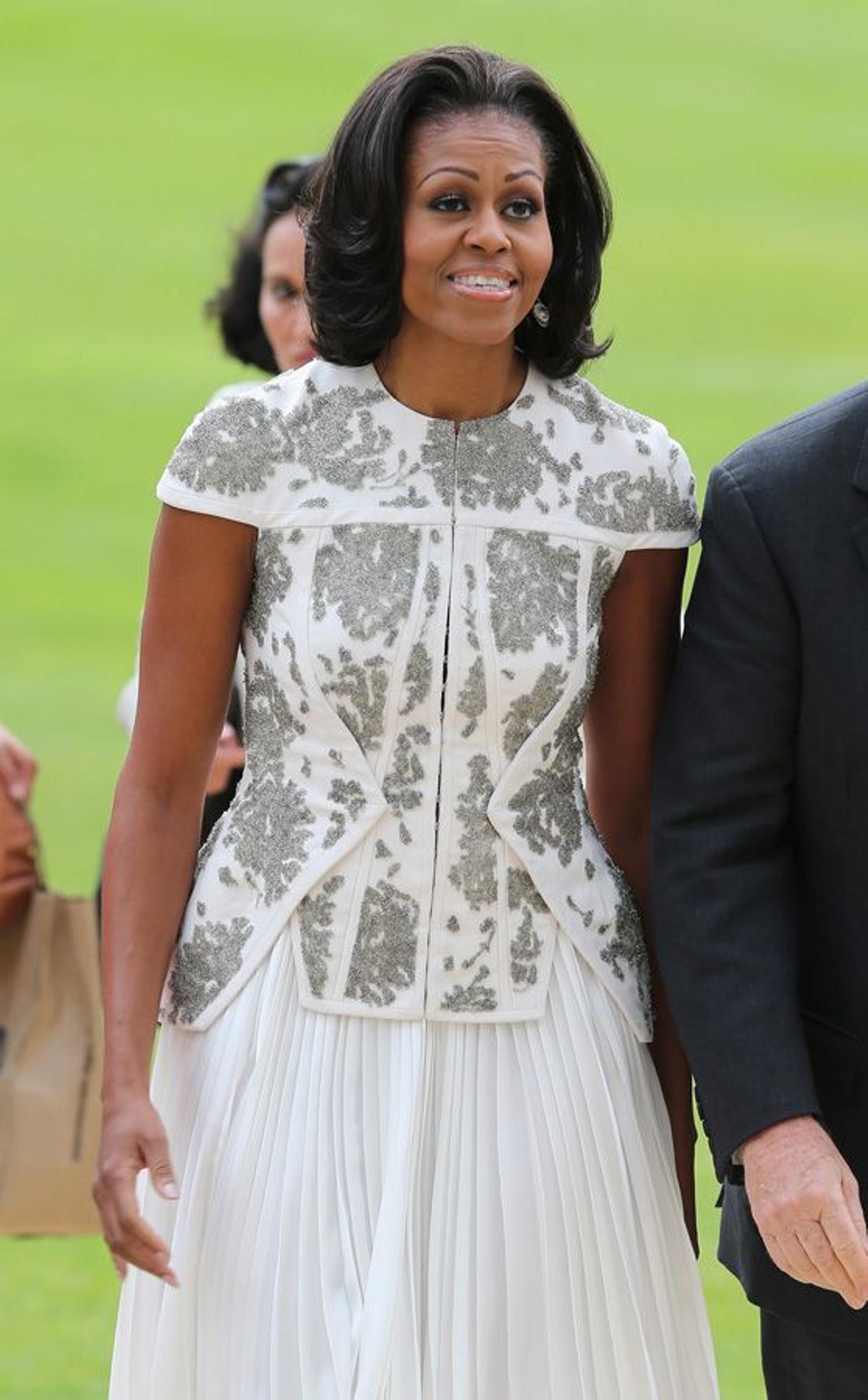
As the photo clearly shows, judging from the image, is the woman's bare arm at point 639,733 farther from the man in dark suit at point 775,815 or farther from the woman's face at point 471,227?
the woman's face at point 471,227

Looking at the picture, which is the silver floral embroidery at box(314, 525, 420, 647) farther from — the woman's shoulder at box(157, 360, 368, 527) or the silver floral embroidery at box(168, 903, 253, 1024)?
the silver floral embroidery at box(168, 903, 253, 1024)

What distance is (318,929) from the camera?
270cm

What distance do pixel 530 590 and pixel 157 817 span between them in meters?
0.46

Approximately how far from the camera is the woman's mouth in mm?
2689

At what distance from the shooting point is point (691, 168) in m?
18.9

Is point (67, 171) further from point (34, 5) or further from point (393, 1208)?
point (393, 1208)

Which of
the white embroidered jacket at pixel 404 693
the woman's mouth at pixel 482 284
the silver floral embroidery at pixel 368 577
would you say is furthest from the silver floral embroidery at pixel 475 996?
the woman's mouth at pixel 482 284

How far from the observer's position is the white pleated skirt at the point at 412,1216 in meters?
2.65

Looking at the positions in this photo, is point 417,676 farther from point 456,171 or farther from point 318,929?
point 456,171

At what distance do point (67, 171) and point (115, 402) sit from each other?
330 cm

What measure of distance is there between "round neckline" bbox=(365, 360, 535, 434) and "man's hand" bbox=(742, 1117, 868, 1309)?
0.78m

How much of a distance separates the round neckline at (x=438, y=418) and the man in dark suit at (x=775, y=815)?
0.23 m

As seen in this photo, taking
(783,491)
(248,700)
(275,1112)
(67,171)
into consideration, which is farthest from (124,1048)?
(67,171)

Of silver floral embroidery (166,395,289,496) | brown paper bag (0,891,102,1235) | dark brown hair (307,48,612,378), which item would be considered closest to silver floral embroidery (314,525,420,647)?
silver floral embroidery (166,395,289,496)
